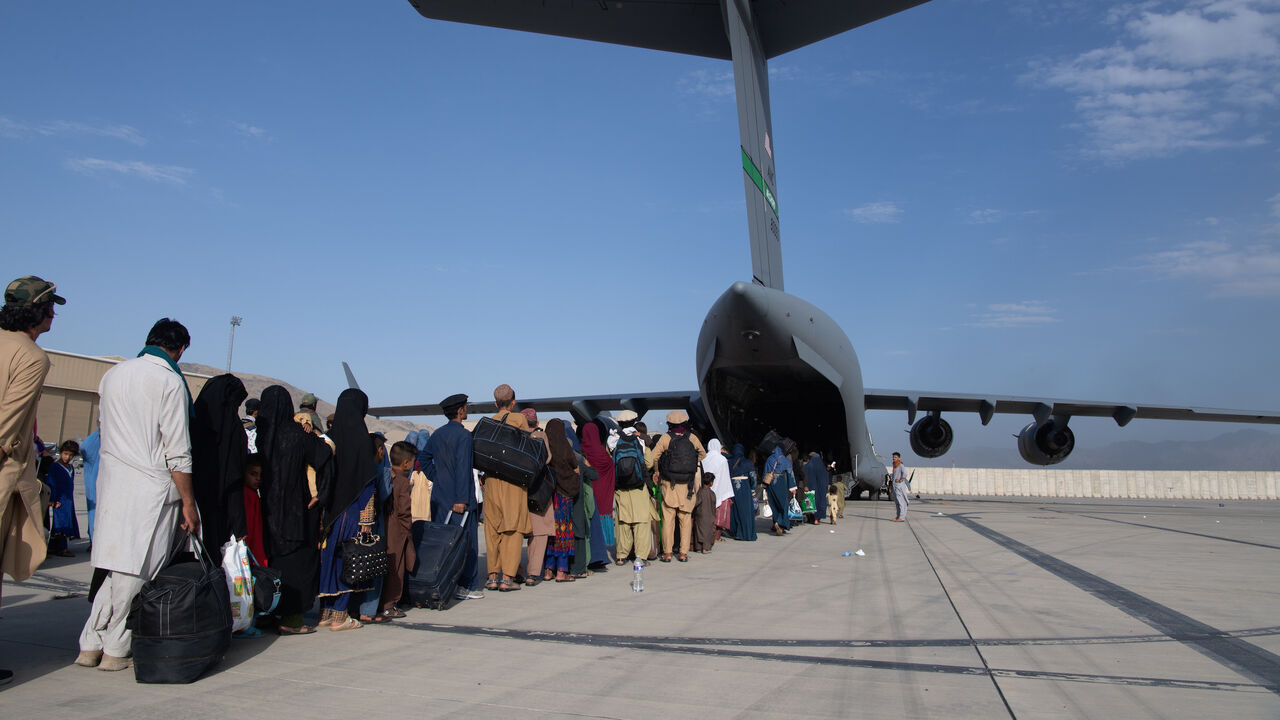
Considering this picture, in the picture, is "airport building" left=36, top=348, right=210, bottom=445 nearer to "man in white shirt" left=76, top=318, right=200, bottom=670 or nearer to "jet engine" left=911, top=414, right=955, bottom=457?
"jet engine" left=911, top=414, right=955, bottom=457

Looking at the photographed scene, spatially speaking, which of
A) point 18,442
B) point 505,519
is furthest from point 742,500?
point 18,442

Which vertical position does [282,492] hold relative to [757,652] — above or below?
above

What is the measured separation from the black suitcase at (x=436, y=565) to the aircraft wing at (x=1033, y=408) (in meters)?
15.1

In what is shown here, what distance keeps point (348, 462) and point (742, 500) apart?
668 centimetres

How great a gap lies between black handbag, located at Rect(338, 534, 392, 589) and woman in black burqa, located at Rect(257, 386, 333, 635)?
0.67 feet

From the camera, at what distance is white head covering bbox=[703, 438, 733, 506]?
970 cm

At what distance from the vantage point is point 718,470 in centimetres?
980

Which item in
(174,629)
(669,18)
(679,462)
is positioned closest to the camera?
(174,629)

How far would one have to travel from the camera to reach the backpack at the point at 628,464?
755 centimetres

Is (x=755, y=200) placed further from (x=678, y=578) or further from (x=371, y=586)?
(x=371, y=586)

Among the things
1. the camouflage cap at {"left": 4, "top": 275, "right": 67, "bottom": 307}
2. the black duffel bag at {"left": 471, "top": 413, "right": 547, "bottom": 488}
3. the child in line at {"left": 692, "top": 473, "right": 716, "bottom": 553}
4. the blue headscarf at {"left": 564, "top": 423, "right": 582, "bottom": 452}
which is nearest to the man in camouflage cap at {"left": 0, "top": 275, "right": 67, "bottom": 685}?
the camouflage cap at {"left": 4, "top": 275, "right": 67, "bottom": 307}

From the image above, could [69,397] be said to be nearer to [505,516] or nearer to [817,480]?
[817,480]

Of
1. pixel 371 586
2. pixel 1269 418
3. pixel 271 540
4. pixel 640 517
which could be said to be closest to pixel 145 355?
pixel 271 540

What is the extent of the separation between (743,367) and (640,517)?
545 centimetres
